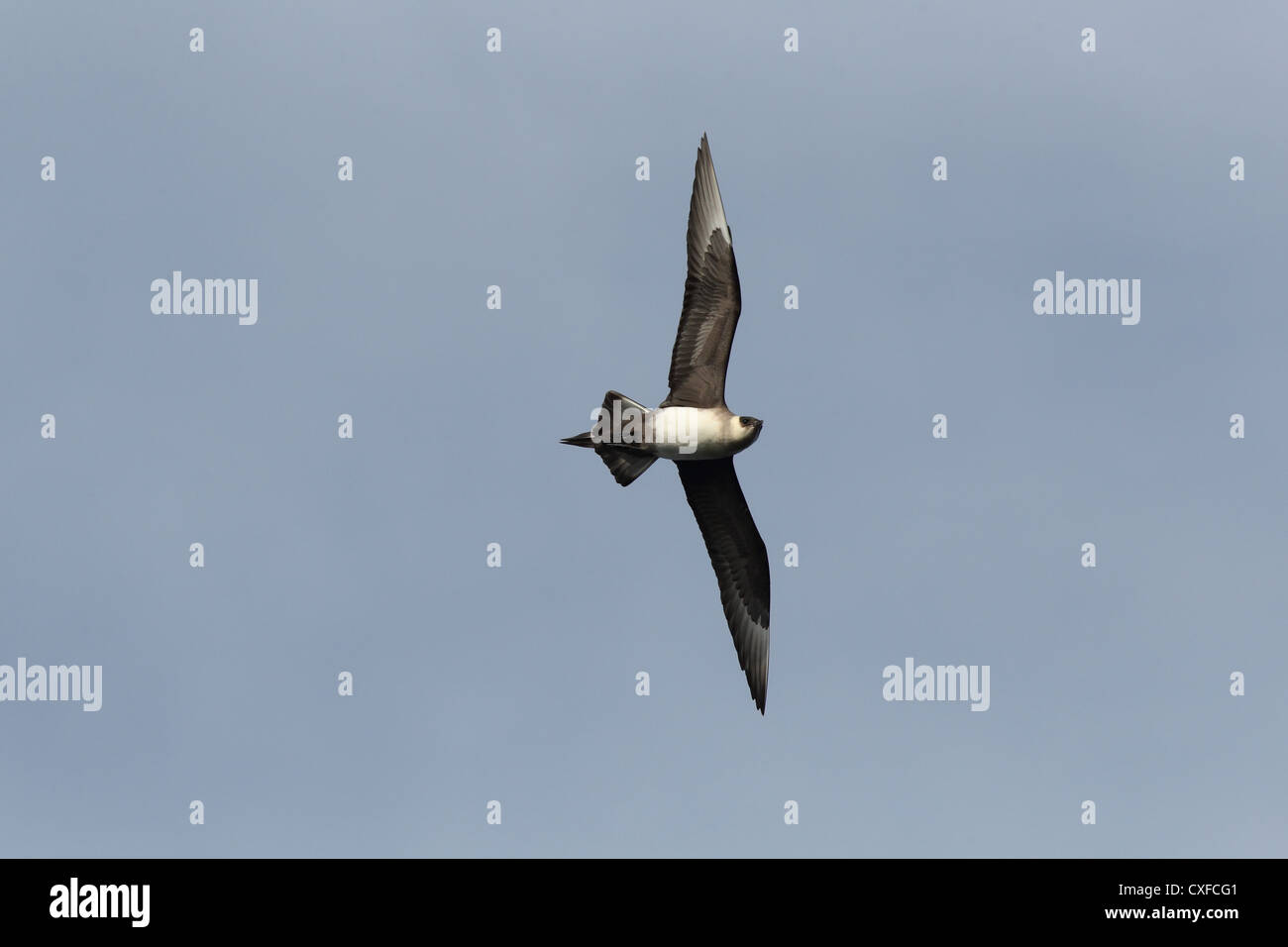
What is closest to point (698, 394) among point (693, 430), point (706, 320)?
point (693, 430)

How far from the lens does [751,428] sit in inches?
967

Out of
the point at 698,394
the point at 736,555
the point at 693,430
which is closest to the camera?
the point at 693,430

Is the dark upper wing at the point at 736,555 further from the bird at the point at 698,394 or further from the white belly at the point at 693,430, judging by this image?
the white belly at the point at 693,430

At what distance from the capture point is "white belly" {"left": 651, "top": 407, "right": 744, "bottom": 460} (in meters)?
24.5

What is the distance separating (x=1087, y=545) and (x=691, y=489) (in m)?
8.20

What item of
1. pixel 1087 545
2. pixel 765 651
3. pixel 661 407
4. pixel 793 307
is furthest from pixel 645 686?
pixel 1087 545

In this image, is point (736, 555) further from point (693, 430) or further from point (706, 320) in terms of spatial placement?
point (706, 320)

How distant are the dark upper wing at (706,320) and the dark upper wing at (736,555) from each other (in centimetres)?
134

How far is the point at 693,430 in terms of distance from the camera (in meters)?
24.5

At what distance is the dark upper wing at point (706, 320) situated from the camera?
24.6 m

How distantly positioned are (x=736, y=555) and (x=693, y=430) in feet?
9.46

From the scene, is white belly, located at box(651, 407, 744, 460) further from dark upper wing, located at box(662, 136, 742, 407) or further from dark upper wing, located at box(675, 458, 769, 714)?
dark upper wing, located at box(675, 458, 769, 714)

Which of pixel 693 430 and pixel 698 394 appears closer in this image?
pixel 693 430
